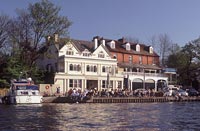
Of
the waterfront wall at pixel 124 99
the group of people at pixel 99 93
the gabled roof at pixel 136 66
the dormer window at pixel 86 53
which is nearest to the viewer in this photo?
the waterfront wall at pixel 124 99

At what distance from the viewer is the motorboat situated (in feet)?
197

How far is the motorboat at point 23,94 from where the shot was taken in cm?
6003

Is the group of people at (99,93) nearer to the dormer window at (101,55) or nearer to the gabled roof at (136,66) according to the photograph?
the dormer window at (101,55)

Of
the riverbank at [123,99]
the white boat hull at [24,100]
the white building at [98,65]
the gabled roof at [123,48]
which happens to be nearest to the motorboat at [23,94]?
the white boat hull at [24,100]

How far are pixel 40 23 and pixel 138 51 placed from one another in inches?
1321

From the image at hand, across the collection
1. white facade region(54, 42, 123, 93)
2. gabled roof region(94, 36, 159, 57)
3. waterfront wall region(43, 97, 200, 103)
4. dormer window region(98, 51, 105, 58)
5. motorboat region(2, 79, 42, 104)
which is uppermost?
gabled roof region(94, 36, 159, 57)

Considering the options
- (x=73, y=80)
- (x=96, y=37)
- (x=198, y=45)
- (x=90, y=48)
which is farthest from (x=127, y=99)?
(x=198, y=45)

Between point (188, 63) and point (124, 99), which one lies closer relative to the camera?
point (124, 99)

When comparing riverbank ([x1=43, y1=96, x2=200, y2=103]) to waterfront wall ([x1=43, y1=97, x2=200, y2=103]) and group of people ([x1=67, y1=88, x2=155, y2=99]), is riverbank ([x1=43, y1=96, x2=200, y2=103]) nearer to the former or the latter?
waterfront wall ([x1=43, y1=97, x2=200, y2=103])

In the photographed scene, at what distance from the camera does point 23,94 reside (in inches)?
2382

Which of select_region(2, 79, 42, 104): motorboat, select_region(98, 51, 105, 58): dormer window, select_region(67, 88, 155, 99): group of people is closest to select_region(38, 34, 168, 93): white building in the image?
select_region(98, 51, 105, 58): dormer window

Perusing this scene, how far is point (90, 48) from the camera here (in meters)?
87.1

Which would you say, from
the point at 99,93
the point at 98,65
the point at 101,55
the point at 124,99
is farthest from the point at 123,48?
the point at 124,99

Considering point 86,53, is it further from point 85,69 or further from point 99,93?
point 99,93
